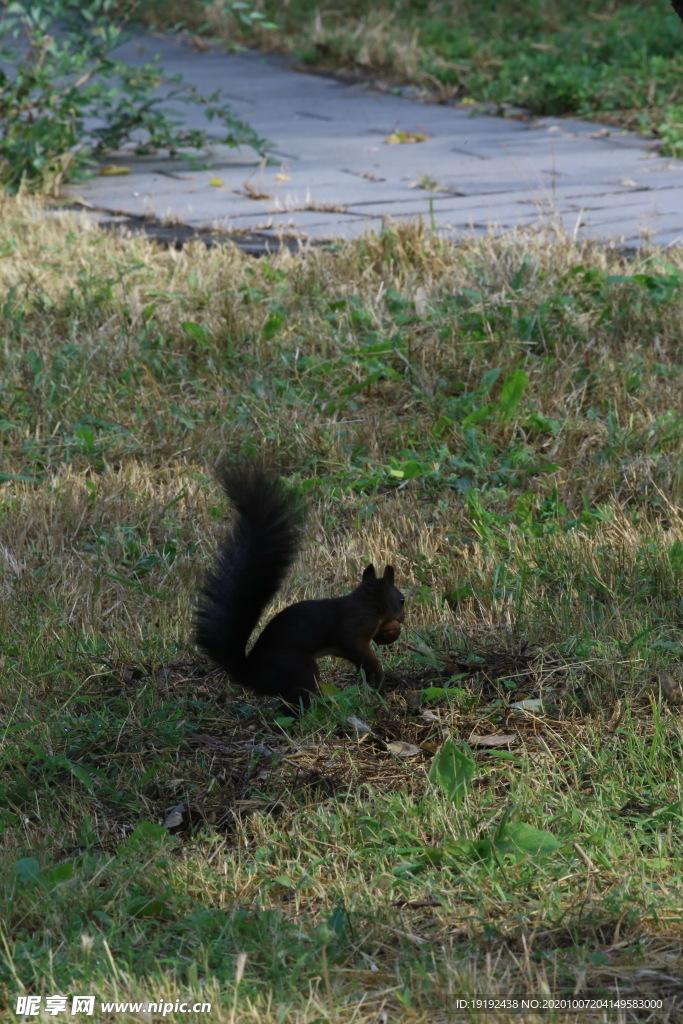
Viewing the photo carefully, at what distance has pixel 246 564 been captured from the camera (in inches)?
117

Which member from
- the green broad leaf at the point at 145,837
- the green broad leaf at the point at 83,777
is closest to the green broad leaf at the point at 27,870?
the green broad leaf at the point at 145,837

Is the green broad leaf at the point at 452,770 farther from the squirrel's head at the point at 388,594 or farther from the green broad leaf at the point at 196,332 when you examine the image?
the green broad leaf at the point at 196,332

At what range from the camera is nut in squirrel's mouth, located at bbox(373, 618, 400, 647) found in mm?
3182

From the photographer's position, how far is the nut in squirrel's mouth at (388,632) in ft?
10.4

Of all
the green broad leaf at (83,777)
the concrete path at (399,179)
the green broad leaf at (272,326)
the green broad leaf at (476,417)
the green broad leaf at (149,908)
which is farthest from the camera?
the concrete path at (399,179)

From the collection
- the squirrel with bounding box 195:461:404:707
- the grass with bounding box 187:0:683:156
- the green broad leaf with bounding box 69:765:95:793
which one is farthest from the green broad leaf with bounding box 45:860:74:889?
the grass with bounding box 187:0:683:156

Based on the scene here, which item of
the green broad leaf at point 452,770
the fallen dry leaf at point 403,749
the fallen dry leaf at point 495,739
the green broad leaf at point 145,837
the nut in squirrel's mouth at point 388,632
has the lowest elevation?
the green broad leaf at point 145,837

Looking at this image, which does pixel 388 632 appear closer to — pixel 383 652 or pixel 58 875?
pixel 383 652

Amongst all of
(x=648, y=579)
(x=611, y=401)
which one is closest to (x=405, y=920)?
(x=648, y=579)

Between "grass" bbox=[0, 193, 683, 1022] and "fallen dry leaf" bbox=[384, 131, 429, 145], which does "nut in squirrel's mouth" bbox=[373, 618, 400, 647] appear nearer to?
"grass" bbox=[0, 193, 683, 1022]

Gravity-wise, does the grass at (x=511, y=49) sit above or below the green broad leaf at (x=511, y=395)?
above

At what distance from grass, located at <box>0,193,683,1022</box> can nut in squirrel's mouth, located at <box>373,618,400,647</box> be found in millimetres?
128

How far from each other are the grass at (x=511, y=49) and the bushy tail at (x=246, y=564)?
251 inches

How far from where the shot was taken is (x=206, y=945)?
7.50 feet
